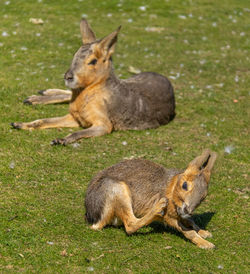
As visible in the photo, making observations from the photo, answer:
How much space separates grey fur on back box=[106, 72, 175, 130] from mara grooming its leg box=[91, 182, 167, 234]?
13.2ft

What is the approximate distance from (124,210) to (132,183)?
0.38 metres

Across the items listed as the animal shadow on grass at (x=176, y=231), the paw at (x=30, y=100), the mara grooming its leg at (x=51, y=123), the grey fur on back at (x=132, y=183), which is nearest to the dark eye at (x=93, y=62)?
the mara grooming its leg at (x=51, y=123)

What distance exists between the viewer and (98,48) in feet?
32.1

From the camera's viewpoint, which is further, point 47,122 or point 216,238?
point 47,122

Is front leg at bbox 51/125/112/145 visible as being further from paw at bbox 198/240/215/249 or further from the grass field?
paw at bbox 198/240/215/249

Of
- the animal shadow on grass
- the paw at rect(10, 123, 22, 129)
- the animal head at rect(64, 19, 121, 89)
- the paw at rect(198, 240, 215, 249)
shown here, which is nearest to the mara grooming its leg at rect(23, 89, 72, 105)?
the animal head at rect(64, 19, 121, 89)

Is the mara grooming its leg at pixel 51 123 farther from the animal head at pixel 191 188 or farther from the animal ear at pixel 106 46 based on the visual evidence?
the animal head at pixel 191 188

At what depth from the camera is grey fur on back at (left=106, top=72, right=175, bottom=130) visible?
10047 mm

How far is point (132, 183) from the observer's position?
247 inches

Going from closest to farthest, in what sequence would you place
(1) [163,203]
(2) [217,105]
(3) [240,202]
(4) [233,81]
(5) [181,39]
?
(1) [163,203] < (3) [240,202] < (2) [217,105] < (4) [233,81] < (5) [181,39]

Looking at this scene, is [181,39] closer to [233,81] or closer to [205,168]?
[233,81]

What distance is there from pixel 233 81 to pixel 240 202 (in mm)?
6284

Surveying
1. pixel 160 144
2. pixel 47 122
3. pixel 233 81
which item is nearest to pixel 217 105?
pixel 233 81

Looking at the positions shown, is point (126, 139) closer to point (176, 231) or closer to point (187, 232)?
point (176, 231)
